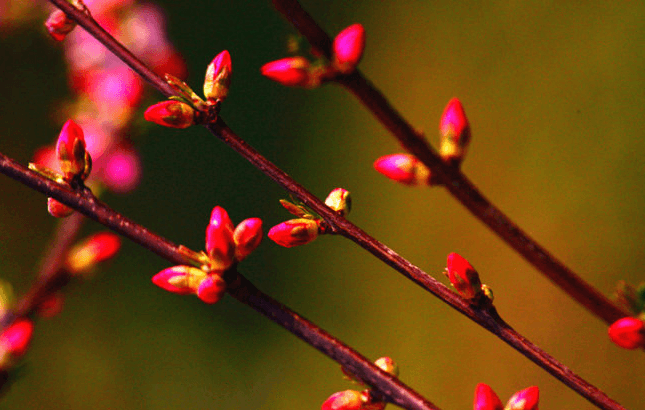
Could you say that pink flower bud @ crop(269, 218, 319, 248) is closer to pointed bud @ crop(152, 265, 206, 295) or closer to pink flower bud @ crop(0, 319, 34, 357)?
pointed bud @ crop(152, 265, 206, 295)

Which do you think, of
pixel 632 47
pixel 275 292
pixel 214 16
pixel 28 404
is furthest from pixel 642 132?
pixel 28 404

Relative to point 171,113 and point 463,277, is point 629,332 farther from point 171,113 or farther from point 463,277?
point 171,113

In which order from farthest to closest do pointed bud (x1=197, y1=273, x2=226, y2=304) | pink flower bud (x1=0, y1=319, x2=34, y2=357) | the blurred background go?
the blurred background < pink flower bud (x1=0, y1=319, x2=34, y2=357) < pointed bud (x1=197, y1=273, x2=226, y2=304)

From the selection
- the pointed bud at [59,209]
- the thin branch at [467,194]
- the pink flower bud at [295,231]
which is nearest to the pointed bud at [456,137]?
the thin branch at [467,194]

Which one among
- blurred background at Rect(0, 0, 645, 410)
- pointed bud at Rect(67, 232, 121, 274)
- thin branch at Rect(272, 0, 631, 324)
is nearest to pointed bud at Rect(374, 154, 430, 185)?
thin branch at Rect(272, 0, 631, 324)

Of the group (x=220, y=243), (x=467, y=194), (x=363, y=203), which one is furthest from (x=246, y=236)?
(x=363, y=203)

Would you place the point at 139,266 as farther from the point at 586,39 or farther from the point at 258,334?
the point at 586,39
